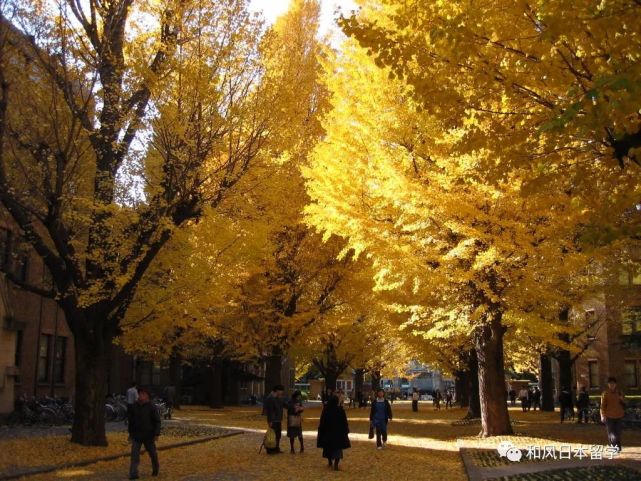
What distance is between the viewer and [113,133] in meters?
13.8

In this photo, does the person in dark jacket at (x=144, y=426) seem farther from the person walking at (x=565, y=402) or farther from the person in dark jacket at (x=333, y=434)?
the person walking at (x=565, y=402)

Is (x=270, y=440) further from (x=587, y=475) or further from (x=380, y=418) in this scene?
(x=587, y=475)

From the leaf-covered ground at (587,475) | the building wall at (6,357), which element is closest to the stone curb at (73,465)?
the leaf-covered ground at (587,475)

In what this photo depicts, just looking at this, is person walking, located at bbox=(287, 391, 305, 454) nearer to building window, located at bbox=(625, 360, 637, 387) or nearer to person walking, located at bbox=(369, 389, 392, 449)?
person walking, located at bbox=(369, 389, 392, 449)

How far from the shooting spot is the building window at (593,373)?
1646 inches

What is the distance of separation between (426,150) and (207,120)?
450cm

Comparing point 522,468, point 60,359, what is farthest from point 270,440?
point 60,359

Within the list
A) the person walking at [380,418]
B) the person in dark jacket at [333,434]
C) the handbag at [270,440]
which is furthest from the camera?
the person walking at [380,418]

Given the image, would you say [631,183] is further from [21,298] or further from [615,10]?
[21,298]

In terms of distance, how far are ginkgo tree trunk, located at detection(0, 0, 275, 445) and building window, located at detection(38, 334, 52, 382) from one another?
13.4 m

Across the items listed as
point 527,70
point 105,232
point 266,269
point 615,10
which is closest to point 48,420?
point 266,269

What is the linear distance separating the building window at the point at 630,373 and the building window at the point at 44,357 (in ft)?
108

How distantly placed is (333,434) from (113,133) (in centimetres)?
771

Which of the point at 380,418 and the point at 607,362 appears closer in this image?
the point at 380,418
